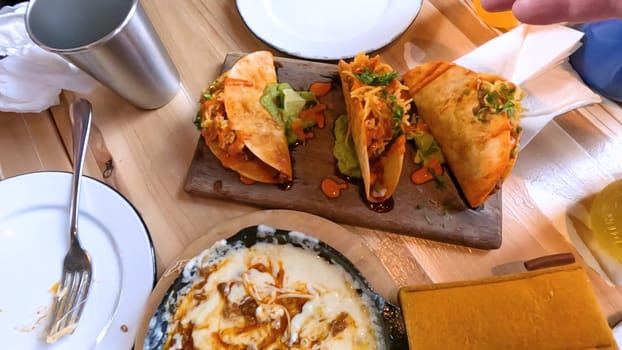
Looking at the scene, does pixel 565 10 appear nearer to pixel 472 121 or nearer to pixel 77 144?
pixel 472 121

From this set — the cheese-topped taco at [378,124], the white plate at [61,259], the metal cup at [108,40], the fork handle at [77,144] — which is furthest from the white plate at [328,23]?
the white plate at [61,259]

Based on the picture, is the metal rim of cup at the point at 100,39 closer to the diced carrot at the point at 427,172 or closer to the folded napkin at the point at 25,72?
the folded napkin at the point at 25,72

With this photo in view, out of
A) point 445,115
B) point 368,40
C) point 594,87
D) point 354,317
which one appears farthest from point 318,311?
point 594,87

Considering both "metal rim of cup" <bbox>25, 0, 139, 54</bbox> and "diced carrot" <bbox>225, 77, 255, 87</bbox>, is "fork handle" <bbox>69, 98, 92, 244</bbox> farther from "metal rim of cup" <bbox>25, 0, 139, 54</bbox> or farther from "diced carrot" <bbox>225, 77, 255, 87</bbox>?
"diced carrot" <bbox>225, 77, 255, 87</bbox>

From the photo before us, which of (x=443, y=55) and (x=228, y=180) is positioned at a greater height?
(x=443, y=55)

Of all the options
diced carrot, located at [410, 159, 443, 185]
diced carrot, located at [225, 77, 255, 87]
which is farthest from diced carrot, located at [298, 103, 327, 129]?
diced carrot, located at [410, 159, 443, 185]

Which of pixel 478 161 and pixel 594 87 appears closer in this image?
pixel 478 161

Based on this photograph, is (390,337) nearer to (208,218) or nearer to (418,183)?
(418,183)

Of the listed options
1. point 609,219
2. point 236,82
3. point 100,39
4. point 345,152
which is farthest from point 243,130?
point 609,219
